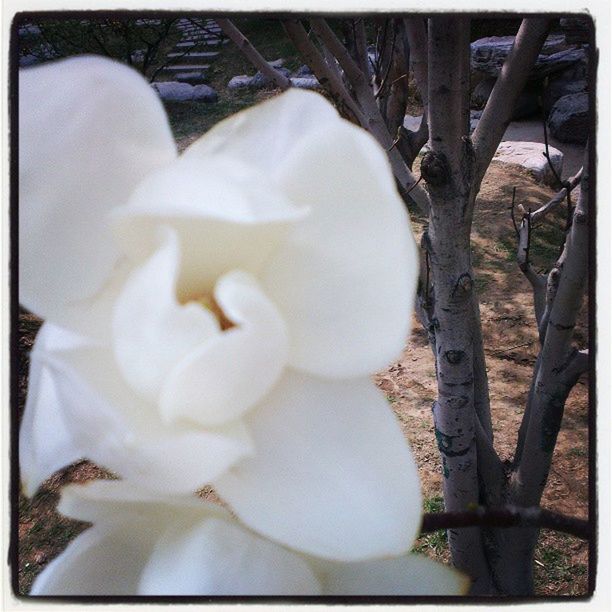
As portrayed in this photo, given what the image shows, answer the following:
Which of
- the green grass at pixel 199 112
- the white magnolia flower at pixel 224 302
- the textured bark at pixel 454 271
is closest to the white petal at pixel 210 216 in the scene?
the white magnolia flower at pixel 224 302

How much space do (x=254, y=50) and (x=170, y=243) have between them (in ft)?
1.51

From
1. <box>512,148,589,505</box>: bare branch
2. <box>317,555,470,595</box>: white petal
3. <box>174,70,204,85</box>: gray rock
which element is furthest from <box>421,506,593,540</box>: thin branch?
<box>174,70,204,85</box>: gray rock

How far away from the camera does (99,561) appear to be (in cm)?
Answer: 31

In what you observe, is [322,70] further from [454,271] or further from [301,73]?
[454,271]

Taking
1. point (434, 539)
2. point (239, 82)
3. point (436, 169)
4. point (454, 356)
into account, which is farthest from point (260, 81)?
point (434, 539)

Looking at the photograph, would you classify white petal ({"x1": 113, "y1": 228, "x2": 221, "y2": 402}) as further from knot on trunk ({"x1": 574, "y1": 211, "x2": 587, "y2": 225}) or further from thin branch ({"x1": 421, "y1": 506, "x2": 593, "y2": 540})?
knot on trunk ({"x1": 574, "y1": 211, "x2": 587, "y2": 225})

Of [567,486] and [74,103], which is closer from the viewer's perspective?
[74,103]

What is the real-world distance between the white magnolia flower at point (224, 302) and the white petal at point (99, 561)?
1.6 inches

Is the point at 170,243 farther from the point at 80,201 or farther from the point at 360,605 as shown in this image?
the point at 360,605

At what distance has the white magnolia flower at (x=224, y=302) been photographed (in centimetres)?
25

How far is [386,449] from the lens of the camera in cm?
28

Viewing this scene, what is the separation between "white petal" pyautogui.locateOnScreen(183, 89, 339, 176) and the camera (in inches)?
11.0
